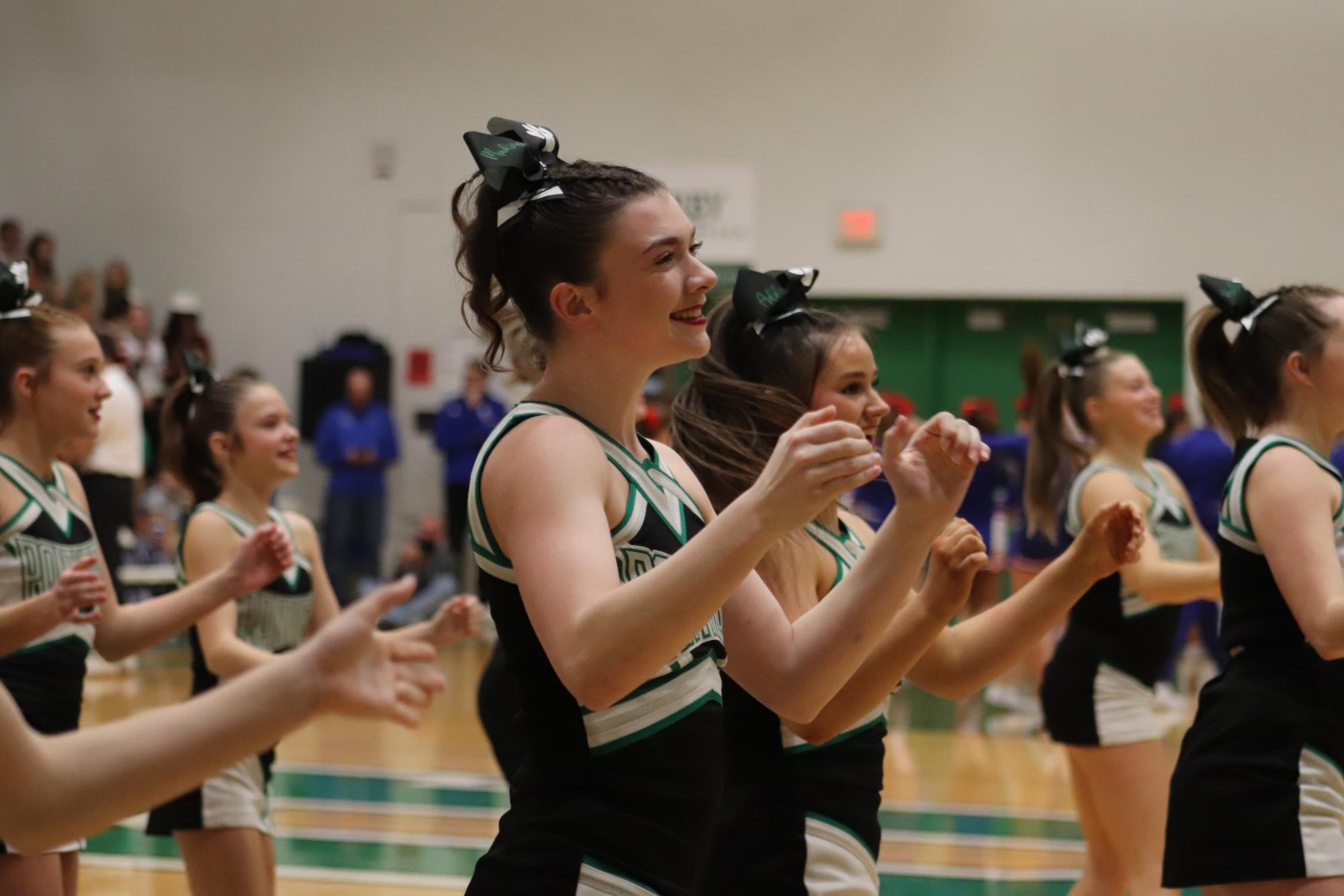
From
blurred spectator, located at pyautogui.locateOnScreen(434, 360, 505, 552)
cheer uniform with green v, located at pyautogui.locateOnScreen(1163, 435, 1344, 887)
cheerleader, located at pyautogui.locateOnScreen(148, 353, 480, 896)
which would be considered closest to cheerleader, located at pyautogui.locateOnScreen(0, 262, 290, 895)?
cheerleader, located at pyautogui.locateOnScreen(148, 353, 480, 896)

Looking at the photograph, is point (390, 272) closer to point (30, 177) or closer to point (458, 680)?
point (30, 177)

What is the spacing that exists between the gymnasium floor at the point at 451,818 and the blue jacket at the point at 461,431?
442 centimetres

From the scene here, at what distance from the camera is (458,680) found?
9758 mm

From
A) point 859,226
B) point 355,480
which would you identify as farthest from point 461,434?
point 859,226

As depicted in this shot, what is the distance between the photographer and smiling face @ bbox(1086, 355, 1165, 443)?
15.3 ft

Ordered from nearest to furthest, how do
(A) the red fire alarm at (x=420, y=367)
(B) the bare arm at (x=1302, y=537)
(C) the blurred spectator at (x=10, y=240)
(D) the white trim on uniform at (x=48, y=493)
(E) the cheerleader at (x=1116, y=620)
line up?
(B) the bare arm at (x=1302, y=537)
(D) the white trim on uniform at (x=48, y=493)
(E) the cheerleader at (x=1116, y=620)
(C) the blurred spectator at (x=10, y=240)
(A) the red fire alarm at (x=420, y=367)

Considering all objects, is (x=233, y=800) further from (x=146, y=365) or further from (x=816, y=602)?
(x=146, y=365)

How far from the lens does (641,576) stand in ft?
5.56

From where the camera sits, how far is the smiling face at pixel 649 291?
1949 mm

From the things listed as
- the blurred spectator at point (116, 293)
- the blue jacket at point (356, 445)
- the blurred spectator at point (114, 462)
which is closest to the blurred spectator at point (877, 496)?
the blurred spectator at point (114, 462)

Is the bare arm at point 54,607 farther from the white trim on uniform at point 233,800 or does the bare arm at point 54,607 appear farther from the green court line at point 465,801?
the green court line at point 465,801

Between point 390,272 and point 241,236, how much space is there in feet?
4.95

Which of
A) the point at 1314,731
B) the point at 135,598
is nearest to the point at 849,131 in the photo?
the point at 135,598

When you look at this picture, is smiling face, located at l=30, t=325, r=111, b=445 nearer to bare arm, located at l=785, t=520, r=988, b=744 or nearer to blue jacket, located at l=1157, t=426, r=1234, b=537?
bare arm, located at l=785, t=520, r=988, b=744
